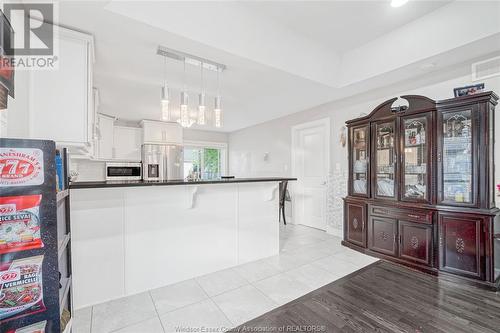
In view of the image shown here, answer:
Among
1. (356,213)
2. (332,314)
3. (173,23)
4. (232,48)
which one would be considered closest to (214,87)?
(232,48)

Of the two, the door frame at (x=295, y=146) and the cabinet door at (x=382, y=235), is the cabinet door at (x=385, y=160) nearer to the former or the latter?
the cabinet door at (x=382, y=235)

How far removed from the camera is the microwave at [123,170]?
16.5 feet

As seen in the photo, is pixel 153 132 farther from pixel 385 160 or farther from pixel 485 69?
pixel 485 69

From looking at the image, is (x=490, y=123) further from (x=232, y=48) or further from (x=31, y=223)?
(x=31, y=223)

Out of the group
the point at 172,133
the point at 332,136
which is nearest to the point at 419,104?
the point at 332,136

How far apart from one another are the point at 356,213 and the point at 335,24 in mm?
2538

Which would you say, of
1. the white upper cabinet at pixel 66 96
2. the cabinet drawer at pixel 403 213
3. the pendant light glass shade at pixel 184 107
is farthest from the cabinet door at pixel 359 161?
the white upper cabinet at pixel 66 96

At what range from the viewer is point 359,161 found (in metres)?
3.48

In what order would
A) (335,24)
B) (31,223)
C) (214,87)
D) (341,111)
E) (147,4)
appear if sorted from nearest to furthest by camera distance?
(31,223), (147,4), (335,24), (214,87), (341,111)

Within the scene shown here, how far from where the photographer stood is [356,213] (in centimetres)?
345

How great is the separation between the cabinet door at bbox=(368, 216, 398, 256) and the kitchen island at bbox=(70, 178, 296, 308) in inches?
57.1

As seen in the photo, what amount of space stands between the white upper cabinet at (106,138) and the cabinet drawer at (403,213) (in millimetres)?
5324

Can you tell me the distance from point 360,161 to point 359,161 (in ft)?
0.05

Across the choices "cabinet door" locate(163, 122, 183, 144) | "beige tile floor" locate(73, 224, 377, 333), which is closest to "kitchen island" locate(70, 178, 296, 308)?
"beige tile floor" locate(73, 224, 377, 333)
